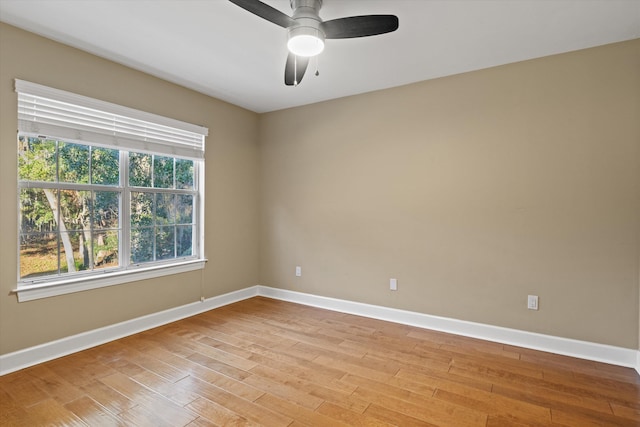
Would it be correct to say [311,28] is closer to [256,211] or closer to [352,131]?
[352,131]

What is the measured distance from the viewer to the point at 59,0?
2.18m

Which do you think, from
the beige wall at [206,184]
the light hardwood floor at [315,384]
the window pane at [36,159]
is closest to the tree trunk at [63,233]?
the window pane at [36,159]

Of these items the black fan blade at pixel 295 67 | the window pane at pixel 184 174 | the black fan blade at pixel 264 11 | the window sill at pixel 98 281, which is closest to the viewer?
the black fan blade at pixel 264 11

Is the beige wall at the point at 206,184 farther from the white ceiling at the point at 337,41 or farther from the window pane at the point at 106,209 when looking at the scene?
the window pane at the point at 106,209

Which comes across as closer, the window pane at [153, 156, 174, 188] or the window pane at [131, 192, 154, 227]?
the window pane at [131, 192, 154, 227]

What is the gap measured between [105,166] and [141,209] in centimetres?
54

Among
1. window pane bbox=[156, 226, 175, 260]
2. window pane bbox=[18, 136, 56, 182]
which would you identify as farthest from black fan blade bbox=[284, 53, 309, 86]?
window pane bbox=[156, 226, 175, 260]

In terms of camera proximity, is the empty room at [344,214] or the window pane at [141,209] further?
the window pane at [141,209]

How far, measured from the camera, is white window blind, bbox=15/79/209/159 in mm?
2574

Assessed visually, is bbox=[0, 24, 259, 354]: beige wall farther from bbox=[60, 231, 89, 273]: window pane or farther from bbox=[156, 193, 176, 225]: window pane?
bbox=[156, 193, 176, 225]: window pane

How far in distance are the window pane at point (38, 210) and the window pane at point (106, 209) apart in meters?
0.31

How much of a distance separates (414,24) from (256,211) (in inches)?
123

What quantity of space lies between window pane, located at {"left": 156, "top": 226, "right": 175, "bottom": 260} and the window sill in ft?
0.52

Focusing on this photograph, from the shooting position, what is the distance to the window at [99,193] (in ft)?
8.64
